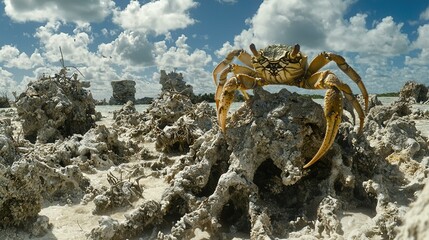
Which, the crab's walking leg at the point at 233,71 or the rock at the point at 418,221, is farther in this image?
the crab's walking leg at the point at 233,71

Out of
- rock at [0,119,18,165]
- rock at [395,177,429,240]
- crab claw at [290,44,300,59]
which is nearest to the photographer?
rock at [395,177,429,240]

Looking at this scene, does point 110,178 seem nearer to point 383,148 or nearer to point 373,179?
point 373,179

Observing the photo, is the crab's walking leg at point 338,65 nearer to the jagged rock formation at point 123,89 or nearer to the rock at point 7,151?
the rock at point 7,151

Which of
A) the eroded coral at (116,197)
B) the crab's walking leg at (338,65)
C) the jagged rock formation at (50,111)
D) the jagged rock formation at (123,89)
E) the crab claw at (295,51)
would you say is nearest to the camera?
the eroded coral at (116,197)

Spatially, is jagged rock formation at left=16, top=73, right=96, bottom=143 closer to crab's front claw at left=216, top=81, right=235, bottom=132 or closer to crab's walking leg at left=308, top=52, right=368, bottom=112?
crab's front claw at left=216, top=81, right=235, bottom=132

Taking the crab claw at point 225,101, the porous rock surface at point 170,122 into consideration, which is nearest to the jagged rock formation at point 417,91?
the porous rock surface at point 170,122

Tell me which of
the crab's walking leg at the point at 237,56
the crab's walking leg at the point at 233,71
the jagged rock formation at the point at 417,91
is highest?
the jagged rock formation at the point at 417,91

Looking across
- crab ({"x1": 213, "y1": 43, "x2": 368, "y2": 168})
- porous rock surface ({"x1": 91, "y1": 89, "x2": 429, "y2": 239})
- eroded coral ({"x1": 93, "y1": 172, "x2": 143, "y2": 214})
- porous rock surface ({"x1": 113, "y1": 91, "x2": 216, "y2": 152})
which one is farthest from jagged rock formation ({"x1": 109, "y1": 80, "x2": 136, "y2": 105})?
porous rock surface ({"x1": 91, "y1": 89, "x2": 429, "y2": 239})
